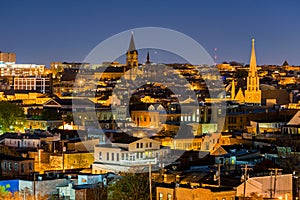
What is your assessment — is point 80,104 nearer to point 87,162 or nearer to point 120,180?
point 87,162

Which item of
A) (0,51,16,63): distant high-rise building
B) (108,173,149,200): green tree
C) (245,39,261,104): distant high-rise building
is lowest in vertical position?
(108,173,149,200): green tree

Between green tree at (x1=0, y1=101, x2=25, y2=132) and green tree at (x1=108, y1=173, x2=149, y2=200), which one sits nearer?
green tree at (x1=108, y1=173, x2=149, y2=200)

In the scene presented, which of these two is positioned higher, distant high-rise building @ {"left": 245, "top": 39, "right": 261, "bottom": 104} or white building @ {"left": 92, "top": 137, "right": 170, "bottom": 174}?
distant high-rise building @ {"left": 245, "top": 39, "right": 261, "bottom": 104}

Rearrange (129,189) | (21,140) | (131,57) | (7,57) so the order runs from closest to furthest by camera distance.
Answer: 1. (129,189)
2. (21,140)
3. (131,57)
4. (7,57)

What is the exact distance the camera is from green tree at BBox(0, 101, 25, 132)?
40.7 m

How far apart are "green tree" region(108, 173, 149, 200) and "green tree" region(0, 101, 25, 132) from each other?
66.9 ft

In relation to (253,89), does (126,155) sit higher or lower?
lower

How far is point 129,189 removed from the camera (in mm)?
19906

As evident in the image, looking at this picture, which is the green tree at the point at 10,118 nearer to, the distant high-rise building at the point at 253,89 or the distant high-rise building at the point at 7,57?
the distant high-rise building at the point at 253,89

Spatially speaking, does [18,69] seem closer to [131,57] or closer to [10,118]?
[131,57]

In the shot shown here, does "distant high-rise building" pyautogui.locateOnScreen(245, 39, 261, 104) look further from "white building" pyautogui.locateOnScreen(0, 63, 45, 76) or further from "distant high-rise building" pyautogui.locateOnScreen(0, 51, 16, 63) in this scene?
"distant high-rise building" pyautogui.locateOnScreen(0, 51, 16, 63)

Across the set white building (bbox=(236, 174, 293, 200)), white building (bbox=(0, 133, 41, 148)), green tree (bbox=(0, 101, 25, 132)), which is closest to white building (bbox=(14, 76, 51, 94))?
green tree (bbox=(0, 101, 25, 132))

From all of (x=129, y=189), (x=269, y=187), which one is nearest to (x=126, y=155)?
(x=129, y=189)

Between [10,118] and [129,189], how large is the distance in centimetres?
2321
